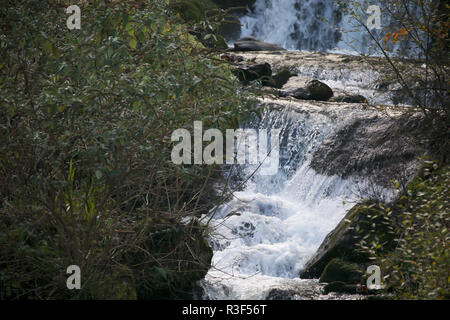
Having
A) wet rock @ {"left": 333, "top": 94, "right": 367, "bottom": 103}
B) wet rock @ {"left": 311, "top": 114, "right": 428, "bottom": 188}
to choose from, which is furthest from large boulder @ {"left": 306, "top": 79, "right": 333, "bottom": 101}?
wet rock @ {"left": 311, "top": 114, "right": 428, "bottom": 188}

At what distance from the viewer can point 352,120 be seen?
10734 mm

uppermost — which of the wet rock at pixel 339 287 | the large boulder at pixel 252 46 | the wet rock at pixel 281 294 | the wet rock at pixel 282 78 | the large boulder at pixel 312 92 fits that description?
the large boulder at pixel 252 46

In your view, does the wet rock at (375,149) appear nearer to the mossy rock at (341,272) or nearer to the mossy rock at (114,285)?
the mossy rock at (341,272)

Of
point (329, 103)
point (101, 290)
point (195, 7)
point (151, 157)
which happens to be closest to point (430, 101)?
point (329, 103)

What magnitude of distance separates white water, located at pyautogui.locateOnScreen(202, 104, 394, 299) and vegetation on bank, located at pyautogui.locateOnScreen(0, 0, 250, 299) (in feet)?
4.38

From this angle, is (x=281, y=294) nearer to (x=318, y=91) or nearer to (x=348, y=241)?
(x=348, y=241)

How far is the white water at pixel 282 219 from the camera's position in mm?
7219

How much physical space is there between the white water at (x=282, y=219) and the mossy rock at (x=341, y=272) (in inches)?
7.6

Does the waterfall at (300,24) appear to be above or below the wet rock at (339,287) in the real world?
above

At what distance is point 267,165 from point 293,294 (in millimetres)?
4394

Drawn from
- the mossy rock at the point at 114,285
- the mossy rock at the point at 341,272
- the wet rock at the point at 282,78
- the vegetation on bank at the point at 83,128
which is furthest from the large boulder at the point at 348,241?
the wet rock at the point at 282,78

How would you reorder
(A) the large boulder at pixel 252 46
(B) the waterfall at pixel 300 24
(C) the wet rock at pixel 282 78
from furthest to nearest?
1. (B) the waterfall at pixel 300 24
2. (A) the large boulder at pixel 252 46
3. (C) the wet rock at pixel 282 78

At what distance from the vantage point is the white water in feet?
23.7

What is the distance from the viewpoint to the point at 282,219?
9516 millimetres
